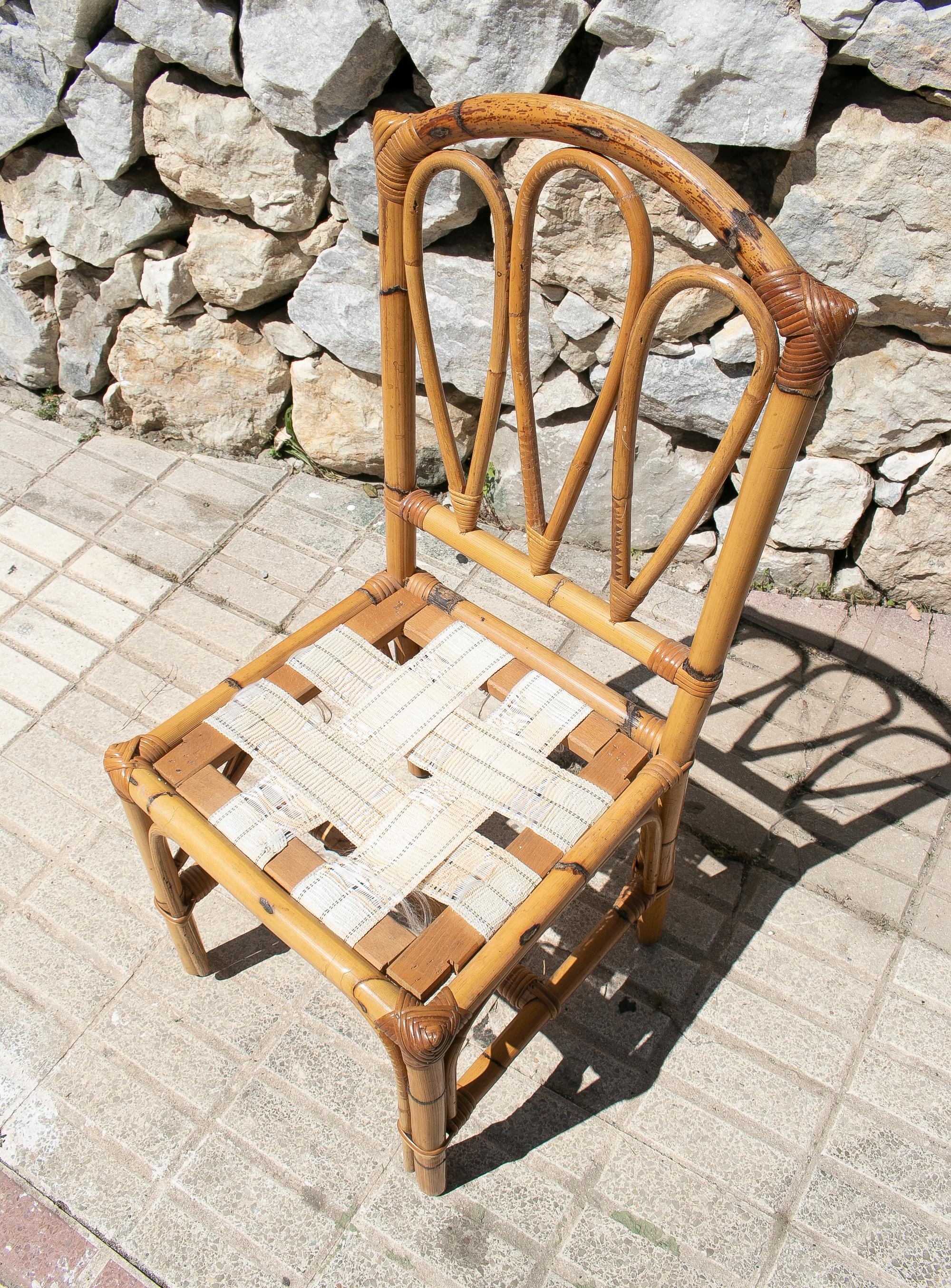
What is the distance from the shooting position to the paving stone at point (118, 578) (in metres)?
2.59

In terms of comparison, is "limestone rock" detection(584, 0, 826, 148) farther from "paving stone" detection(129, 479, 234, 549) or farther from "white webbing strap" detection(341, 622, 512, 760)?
"paving stone" detection(129, 479, 234, 549)

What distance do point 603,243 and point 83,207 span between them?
4.88 feet

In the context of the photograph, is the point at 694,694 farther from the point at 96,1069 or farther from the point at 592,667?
the point at 96,1069

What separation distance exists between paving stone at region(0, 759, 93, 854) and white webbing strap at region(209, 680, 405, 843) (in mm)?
745

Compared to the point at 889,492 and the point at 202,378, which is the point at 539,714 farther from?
the point at 202,378

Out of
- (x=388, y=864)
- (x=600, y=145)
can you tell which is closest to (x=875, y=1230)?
A: (x=388, y=864)

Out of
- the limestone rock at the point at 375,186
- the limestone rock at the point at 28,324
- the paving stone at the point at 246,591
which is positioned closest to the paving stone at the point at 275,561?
the paving stone at the point at 246,591

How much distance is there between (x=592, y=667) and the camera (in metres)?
2.43

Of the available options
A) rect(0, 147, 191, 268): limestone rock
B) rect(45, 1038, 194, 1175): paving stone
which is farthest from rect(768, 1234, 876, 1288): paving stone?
rect(0, 147, 191, 268): limestone rock

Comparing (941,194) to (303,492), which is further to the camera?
(303,492)

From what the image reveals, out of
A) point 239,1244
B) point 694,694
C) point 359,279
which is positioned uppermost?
point 359,279

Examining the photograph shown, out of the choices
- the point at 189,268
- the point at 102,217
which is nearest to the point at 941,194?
the point at 189,268

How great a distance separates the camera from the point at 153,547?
8.86 feet

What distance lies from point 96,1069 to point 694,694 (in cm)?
127
